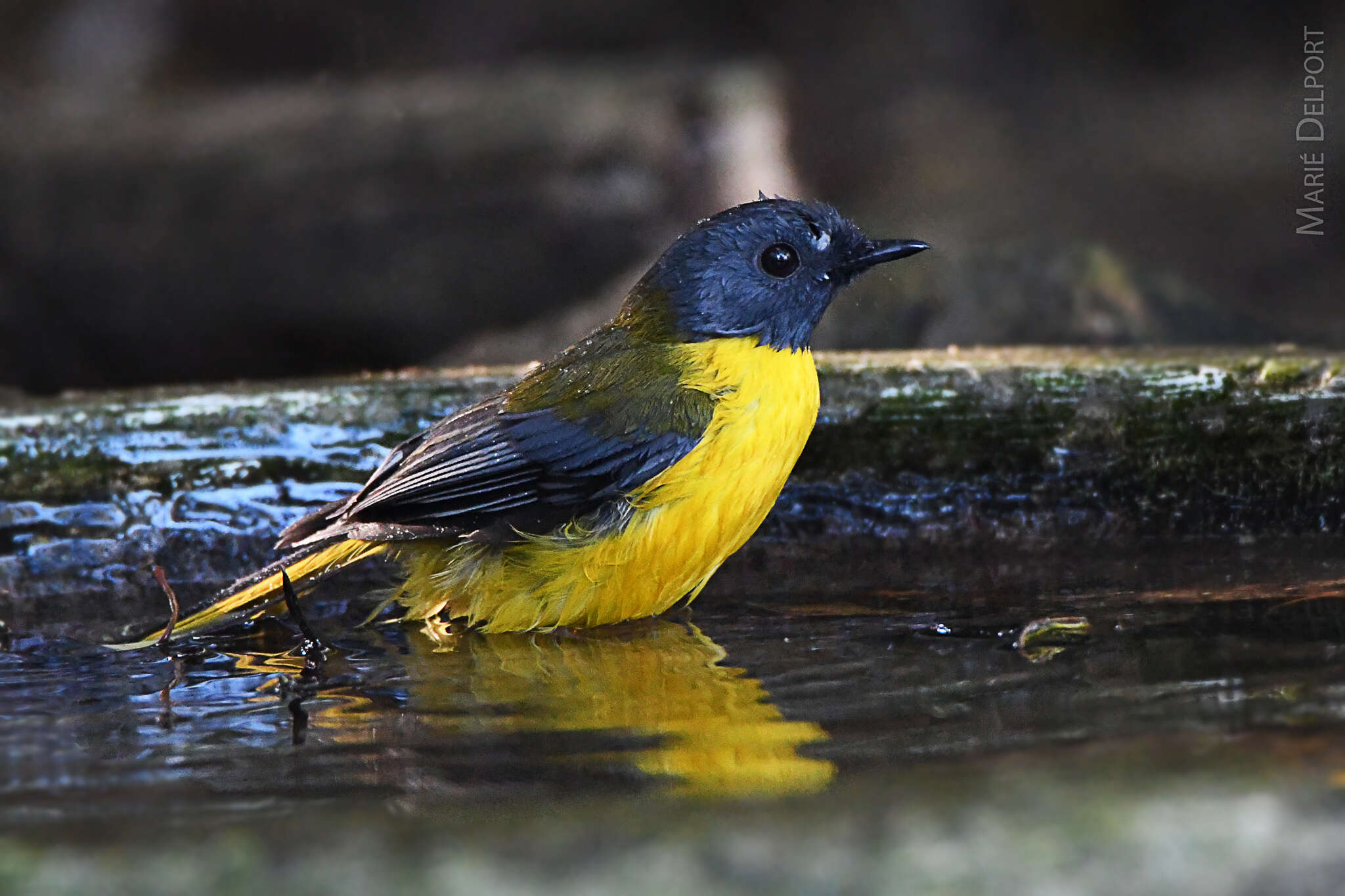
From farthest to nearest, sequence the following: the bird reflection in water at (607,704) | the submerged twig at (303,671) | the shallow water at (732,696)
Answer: the submerged twig at (303,671)
the bird reflection in water at (607,704)
the shallow water at (732,696)

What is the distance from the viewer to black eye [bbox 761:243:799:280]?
147 inches

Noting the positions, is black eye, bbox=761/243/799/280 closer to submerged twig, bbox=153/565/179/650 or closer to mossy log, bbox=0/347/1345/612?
mossy log, bbox=0/347/1345/612

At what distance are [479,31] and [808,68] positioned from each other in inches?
88.0

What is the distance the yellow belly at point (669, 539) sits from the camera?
339 cm

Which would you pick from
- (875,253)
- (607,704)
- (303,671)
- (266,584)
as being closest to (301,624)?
(303,671)

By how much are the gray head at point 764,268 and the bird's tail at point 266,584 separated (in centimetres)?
102

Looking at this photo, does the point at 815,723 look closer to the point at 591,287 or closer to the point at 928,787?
the point at 928,787

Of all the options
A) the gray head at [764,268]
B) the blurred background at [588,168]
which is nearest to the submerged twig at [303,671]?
the gray head at [764,268]

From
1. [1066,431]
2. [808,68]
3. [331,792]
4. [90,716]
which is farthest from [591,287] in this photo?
[331,792]

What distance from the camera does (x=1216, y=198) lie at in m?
9.30

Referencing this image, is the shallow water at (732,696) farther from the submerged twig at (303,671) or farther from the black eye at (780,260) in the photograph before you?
the black eye at (780,260)

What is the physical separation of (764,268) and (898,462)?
0.80 meters

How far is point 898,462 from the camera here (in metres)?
4.18

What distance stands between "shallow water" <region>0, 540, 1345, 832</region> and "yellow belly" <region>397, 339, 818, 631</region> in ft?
0.27
